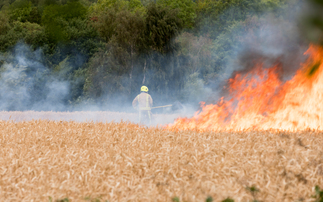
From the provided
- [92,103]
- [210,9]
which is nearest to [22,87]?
[92,103]

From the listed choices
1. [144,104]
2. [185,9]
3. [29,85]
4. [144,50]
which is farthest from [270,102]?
[185,9]

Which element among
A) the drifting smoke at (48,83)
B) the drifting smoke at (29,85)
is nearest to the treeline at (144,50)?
the drifting smoke at (48,83)

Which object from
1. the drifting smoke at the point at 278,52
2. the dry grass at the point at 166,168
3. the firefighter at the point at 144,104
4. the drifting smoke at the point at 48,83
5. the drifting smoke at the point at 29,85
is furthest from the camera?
the drifting smoke at the point at 29,85

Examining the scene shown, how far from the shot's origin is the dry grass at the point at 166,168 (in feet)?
15.0

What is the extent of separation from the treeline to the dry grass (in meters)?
16.3

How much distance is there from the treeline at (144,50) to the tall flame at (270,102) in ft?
39.6

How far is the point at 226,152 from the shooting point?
573 centimetres

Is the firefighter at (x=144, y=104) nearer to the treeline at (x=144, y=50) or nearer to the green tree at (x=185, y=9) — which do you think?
the treeline at (x=144, y=50)

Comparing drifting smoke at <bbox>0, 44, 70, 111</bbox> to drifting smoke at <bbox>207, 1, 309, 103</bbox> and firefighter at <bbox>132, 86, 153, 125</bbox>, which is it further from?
drifting smoke at <bbox>207, 1, 309, 103</bbox>

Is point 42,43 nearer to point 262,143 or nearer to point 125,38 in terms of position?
point 125,38

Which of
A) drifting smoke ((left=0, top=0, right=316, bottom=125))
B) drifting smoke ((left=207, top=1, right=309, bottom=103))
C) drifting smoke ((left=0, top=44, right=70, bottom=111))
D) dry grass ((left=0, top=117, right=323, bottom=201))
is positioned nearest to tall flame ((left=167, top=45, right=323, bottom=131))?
drifting smoke ((left=207, top=1, right=309, bottom=103))

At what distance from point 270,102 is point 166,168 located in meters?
5.27

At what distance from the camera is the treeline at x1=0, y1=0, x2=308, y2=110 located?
2786cm

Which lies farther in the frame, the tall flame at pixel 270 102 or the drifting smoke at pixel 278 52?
the drifting smoke at pixel 278 52
